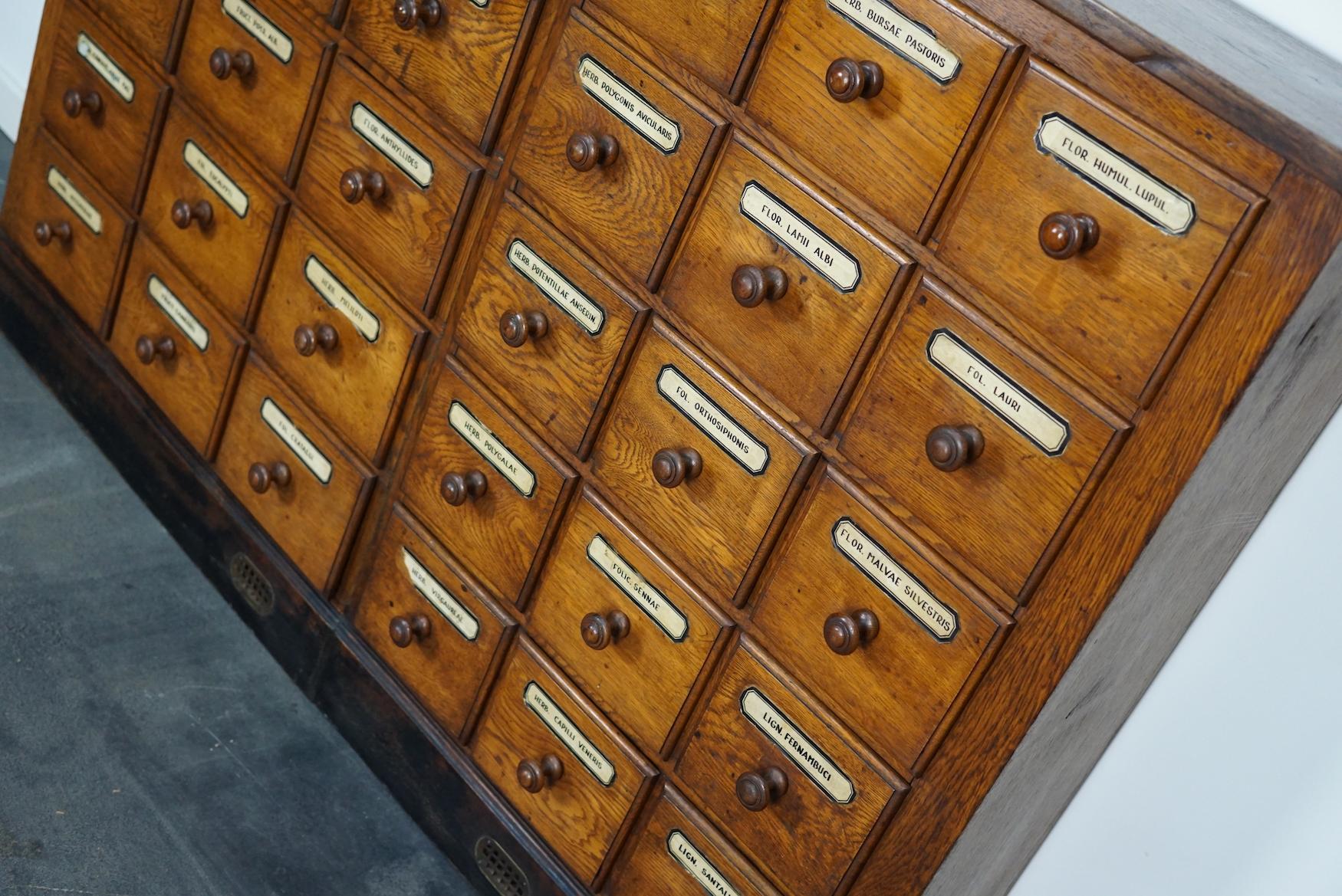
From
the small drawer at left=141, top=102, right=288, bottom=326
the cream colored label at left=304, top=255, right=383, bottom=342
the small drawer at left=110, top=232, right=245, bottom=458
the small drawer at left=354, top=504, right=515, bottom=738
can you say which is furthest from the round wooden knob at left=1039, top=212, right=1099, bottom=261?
the small drawer at left=110, top=232, right=245, bottom=458

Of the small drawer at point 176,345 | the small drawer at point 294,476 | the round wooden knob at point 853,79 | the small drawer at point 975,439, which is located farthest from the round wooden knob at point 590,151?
the small drawer at point 176,345

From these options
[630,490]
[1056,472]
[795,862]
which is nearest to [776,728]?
[795,862]

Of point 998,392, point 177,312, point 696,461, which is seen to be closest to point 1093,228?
point 998,392

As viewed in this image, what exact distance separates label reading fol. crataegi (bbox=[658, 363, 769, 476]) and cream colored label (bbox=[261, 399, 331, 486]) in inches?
28.7

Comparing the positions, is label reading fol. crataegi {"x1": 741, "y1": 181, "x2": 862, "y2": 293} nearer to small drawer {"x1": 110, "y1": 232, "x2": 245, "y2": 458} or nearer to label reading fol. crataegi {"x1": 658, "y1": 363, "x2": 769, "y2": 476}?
label reading fol. crataegi {"x1": 658, "y1": 363, "x2": 769, "y2": 476}

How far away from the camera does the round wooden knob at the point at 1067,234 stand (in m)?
1.36

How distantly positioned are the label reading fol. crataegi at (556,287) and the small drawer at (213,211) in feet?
1.75

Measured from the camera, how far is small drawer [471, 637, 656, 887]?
194 centimetres

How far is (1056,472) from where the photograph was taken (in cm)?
145

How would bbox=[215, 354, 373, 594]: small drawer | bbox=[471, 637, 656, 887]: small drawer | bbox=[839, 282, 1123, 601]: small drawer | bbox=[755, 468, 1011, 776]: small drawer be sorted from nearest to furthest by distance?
1. bbox=[839, 282, 1123, 601]: small drawer
2. bbox=[755, 468, 1011, 776]: small drawer
3. bbox=[471, 637, 656, 887]: small drawer
4. bbox=[215, 354, 373, 594]: small drawer

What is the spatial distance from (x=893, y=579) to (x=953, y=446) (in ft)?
0.65

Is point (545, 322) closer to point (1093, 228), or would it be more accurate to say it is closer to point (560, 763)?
point (560, 763)

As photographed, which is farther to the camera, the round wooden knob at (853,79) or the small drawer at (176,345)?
the small drawer at (176,345)

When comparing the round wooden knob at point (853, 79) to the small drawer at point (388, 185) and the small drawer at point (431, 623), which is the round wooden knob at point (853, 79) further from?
the small drawer at point (431, 623)
